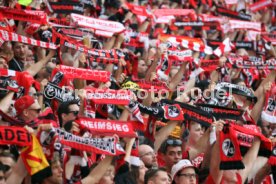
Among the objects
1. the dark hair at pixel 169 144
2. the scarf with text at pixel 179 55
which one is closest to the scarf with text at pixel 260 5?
the scarf with text at pixel 179 55

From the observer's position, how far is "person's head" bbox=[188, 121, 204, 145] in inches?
449

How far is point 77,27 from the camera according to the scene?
13.8m

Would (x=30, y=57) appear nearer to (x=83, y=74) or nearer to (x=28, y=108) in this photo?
(x=83, y=74)

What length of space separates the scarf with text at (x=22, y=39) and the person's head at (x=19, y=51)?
12.2 inches

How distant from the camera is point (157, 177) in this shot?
9484 millimetres

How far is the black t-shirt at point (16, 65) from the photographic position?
38.8 feet

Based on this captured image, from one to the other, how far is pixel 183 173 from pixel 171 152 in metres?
0.91

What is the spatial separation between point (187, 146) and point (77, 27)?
3.17m

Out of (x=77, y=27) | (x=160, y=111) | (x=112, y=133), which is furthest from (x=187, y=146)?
(x=77, y=27)

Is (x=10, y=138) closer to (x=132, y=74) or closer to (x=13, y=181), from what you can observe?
(x=13, y=181)

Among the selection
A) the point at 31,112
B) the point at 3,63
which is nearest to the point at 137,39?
the point at 3,63

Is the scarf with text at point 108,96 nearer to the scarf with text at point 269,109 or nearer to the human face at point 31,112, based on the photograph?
the human face at point 31,112

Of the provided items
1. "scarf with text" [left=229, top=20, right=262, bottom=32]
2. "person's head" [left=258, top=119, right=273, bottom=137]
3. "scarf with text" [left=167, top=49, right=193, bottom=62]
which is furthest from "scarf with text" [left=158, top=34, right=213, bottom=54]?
"scarf with text" [left=229, top=20, right=262, bottom=32]

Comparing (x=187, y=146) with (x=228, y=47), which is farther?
(x=228, y=47)
